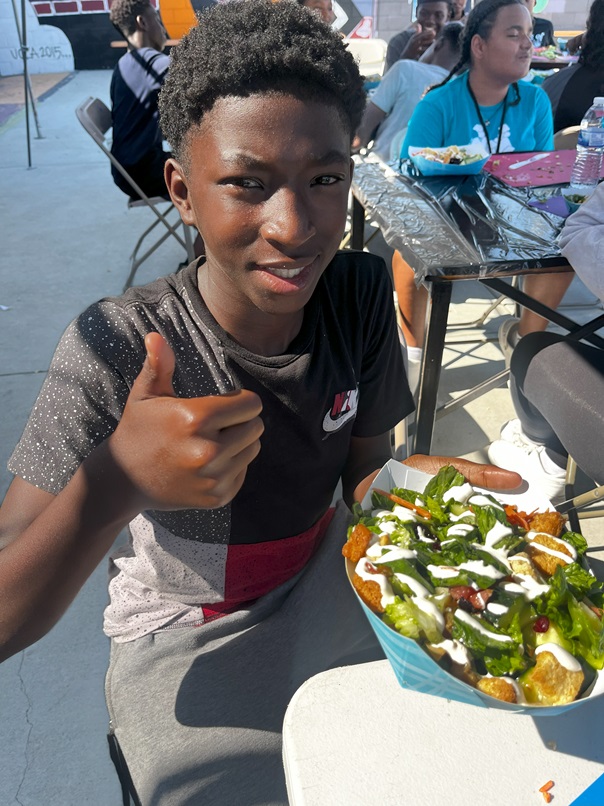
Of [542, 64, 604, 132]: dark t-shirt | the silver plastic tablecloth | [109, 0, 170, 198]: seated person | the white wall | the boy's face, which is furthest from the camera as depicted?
the white wall

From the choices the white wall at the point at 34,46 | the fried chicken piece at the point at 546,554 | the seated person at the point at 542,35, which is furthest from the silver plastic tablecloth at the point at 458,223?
the white wall at the point at 34,46

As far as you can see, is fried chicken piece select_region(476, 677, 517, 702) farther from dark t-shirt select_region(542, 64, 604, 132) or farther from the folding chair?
dark t-shirt select_region(542, 64, 604, 132)

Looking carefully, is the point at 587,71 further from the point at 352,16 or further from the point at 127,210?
the point at 352,16

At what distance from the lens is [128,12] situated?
4.31 m

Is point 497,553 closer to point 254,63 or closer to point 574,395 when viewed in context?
point 254,63

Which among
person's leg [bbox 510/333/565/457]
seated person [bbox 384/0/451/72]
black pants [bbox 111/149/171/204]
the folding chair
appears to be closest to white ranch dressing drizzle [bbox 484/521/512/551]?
person's leg [bbox 510/333/565/457]

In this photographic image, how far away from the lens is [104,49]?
13086mm

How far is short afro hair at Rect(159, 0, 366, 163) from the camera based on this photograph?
37.6 inches

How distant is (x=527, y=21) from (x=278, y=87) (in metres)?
2.95

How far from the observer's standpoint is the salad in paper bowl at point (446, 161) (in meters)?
2.80

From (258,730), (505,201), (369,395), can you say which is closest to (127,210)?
(505,201)

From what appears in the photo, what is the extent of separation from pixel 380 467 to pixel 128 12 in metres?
4.27

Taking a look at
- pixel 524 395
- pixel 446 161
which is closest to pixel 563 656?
pixel 524 395

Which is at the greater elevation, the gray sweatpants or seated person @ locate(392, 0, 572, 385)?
seated person @ locate(392, 0, 572, 385)
